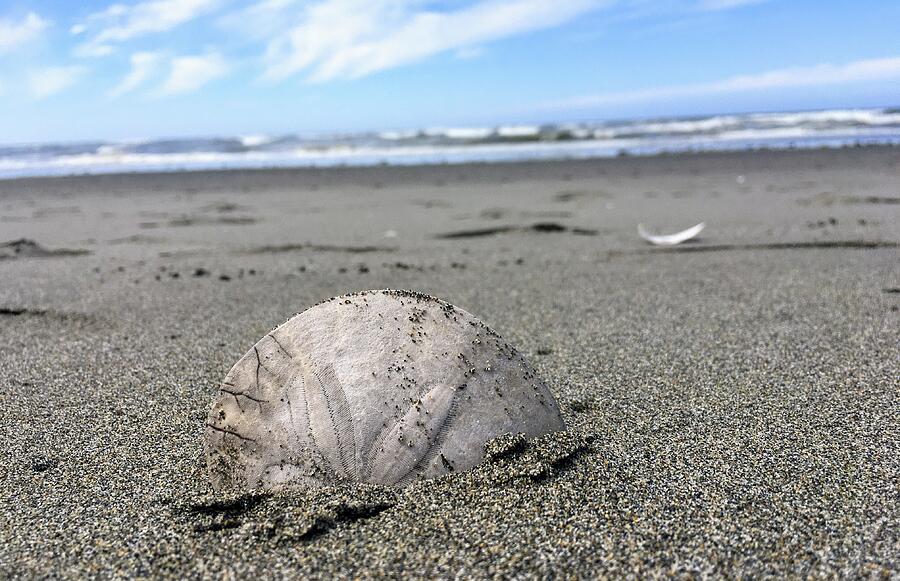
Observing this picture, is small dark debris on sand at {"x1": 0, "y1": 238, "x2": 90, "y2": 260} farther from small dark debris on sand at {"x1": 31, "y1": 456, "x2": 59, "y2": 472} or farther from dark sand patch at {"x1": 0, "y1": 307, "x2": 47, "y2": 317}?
small dark debris on sand at {"x1": 31, "y1": 456, "x2": 59, "y2": 472}

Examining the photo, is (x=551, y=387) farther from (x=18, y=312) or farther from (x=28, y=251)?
(x=28, y=251)

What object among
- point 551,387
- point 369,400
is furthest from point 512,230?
point 369,400

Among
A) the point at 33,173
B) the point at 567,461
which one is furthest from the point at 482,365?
the point at 33,173

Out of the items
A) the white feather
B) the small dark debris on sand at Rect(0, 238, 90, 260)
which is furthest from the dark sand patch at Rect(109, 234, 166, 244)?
the white feather

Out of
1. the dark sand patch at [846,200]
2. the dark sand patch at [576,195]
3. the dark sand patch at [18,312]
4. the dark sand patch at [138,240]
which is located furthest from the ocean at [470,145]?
the dark sand patch at [18,312]

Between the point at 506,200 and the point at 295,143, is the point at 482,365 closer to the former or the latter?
the point at 506,200

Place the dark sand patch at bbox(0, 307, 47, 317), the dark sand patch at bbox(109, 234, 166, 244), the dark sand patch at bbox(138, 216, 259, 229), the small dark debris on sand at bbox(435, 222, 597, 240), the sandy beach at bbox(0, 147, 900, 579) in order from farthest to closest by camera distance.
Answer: the dark sand patch at bbox(138, 216, 259, 229)
the small dark debris on sand at bbox(435, 222, 597, 240)
the dark sand patch at bbox(109, 234, 166, 244)
the dark sand patch at bbox(0, 307, 47, 317)
the sandy beach at bbox(0, 147, 900, 579)

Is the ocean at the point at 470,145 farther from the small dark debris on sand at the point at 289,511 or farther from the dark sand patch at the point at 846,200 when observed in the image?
the small dark debris on sand at the point at 289,511
